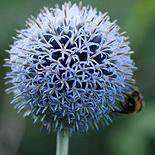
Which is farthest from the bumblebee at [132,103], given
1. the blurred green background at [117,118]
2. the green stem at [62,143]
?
the blurred green background at [117,118]

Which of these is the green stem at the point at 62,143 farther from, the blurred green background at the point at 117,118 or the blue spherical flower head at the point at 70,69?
the blurred green background at the point at 117,118

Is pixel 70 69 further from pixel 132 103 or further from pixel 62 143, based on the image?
pixel 132 103

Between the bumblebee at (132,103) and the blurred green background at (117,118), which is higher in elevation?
the blurred green background at (117,118)

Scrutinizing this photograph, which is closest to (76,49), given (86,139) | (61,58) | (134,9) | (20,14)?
(61,58)

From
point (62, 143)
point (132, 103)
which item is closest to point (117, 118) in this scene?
point (132, 103)

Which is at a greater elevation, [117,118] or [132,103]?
[117,118]
